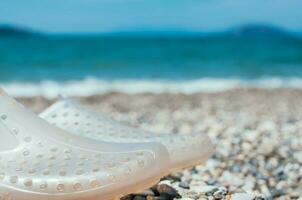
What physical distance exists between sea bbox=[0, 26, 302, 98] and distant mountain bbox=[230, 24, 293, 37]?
14cm

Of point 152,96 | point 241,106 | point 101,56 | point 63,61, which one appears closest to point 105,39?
point 101,56

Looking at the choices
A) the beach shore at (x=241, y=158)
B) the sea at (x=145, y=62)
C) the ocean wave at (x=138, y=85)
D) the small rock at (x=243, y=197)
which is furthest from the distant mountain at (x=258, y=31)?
the small rock at (x=243, y=197)

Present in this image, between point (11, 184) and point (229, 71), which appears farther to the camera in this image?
point (229, 71)

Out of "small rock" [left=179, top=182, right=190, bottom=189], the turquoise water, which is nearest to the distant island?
the turquoise water

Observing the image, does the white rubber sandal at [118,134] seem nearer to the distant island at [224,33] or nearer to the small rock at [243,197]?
the small rock at [243,197]

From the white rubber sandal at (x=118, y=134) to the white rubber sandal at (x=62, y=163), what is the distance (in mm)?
251

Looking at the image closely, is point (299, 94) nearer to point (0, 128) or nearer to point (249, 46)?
point (0, 128)

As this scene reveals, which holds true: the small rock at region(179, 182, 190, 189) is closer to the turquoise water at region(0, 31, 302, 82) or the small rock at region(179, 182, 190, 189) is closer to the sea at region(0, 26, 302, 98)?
the sea at region(0, 26, 302, 98)

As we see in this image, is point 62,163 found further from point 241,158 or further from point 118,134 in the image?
point 241,158

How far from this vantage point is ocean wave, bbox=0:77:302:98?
34.8ft

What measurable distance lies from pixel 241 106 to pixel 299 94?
7.05 feet

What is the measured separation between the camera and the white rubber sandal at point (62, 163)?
1.84 m

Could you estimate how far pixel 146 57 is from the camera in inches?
660

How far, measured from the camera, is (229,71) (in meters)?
13.6
